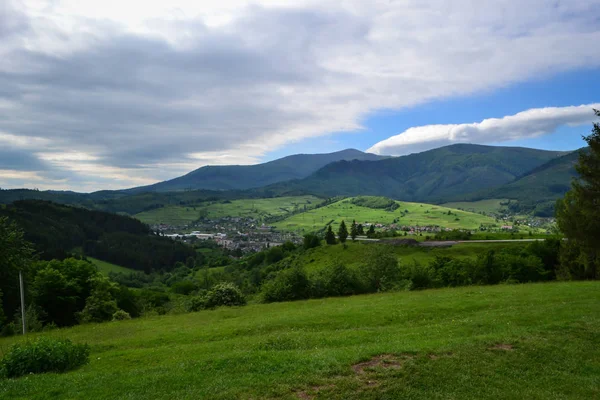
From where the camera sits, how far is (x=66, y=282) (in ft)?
163

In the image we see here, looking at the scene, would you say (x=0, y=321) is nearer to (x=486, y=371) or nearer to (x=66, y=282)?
(x=66, y=282)

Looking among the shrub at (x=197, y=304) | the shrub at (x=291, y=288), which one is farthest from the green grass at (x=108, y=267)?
the shrub at (x=291, y=288)

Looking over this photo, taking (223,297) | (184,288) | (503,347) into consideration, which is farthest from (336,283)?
(184,288)

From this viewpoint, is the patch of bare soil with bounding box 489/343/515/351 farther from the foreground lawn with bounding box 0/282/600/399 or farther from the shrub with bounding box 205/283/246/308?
the shrub with bounding box 205/283/246/308

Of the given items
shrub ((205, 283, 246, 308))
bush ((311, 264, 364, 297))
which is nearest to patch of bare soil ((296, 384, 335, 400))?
shrub ((205, 283, 246, 308))

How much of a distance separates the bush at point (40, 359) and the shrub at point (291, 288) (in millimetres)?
29308

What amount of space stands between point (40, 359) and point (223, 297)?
91.3 ft

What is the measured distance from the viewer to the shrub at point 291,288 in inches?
1762

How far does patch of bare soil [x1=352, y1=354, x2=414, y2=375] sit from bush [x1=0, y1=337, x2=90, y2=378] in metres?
13.0

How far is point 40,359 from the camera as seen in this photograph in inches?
605

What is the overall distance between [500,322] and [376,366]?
10050mm

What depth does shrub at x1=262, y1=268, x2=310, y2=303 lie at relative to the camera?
44750mm

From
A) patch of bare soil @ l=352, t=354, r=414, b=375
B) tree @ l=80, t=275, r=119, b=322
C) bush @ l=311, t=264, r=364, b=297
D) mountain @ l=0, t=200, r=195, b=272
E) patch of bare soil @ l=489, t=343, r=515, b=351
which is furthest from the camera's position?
mountain @ l=0, t=200, r=195, b=272

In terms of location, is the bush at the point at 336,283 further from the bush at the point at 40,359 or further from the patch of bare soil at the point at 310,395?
the patch of bare soil at the point at 310,395
